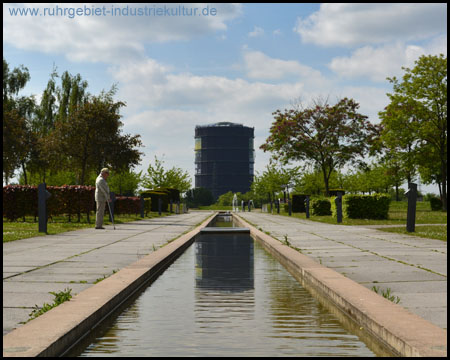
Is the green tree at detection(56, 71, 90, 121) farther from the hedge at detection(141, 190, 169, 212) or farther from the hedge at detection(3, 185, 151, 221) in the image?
the hedge at detection(3, 185, 151, 221)

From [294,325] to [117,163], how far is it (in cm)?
3038

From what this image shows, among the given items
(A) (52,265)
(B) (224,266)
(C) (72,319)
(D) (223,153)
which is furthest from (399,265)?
(D) (223,153)

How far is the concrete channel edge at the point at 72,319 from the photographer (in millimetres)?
3998

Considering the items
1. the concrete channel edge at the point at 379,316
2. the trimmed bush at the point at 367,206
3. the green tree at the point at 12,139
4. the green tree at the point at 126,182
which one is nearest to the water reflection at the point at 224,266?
the concrete channel edge at the point at 379,316

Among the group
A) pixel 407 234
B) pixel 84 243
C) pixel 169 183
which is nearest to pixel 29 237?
pixel 84 243

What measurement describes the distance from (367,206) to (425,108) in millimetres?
19599

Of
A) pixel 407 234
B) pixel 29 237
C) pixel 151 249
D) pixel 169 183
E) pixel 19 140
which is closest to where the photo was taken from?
pixel 151 249

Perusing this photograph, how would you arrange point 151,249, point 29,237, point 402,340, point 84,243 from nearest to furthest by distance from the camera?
point 402,340, point 151,249, point 84,243, point 29,237

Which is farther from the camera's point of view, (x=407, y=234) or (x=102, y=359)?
(x=407, y=234)

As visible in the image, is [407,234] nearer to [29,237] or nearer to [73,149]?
[29,237]

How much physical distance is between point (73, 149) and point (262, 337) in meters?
31.8

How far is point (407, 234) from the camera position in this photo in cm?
1619

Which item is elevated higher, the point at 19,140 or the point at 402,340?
the point at 19,140

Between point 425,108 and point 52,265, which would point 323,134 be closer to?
point 425,108
